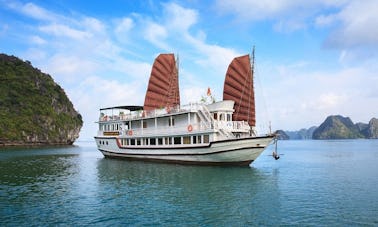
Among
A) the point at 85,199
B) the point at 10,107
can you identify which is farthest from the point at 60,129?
the point at 85,199

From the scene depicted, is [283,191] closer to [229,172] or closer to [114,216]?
[229,172]

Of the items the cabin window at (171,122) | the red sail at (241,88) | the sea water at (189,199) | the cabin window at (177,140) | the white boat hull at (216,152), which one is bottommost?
the sea water at (189,199)

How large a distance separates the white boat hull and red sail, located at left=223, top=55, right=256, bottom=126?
485cm

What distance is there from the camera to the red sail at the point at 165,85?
34.7m

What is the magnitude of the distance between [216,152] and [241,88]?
6947 millimetres

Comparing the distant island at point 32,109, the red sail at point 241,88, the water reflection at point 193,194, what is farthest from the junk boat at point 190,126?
the distant island at point 32,109

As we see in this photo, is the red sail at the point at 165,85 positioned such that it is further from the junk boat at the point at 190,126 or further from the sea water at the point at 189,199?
the sea water at the point at 189,199

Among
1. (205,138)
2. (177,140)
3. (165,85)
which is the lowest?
(177,140)

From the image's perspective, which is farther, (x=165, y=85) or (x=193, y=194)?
(x=165, y=85)

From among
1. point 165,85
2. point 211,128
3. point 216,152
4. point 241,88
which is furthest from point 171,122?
point 241,88

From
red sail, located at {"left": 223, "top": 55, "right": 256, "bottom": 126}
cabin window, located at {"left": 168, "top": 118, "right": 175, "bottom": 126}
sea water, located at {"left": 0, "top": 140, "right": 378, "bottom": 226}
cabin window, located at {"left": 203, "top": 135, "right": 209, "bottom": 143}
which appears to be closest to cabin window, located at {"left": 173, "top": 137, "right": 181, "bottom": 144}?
cabin window, located at {"left": 168, "top": 118, "right": 175, "bottom": 126}

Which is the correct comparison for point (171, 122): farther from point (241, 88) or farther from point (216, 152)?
point (241, 88)

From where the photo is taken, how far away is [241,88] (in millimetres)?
29266

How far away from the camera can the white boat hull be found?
2484 centimetres
